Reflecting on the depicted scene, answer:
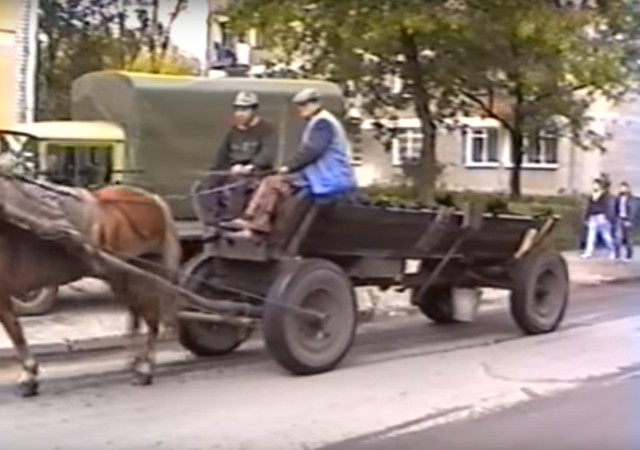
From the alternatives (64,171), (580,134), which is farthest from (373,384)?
(580,134)

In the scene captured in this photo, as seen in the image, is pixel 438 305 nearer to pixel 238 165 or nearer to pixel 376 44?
pixel 238 165

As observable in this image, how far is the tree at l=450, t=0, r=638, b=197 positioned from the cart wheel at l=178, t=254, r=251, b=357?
9.36 metres

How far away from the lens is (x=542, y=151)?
3119cm

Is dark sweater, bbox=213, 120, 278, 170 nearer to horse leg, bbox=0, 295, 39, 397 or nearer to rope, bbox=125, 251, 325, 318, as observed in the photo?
rope, bbox=125, 251, 325, 318

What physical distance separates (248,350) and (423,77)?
1150cm

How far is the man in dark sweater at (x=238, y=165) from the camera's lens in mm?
8977

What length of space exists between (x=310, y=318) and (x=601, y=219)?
46.6 feet

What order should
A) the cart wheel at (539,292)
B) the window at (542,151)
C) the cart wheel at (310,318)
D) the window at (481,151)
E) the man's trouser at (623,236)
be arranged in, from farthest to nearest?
the window at (481,151)
the window at (542,151)
the man's trouser at (623,236)
the cart wheel at (539,292)
the cart wheel at (310,318)

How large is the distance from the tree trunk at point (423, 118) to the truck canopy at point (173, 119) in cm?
765

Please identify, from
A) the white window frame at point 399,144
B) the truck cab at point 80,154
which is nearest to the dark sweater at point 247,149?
the truck cab at point 80,154

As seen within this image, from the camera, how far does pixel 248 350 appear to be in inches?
392

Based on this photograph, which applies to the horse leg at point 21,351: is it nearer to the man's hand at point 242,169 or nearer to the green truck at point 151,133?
the man's hand at point 242,169

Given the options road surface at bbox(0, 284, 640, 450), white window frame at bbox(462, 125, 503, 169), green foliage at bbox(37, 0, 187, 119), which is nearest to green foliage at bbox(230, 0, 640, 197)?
road surface at bbox(0, 284, 640, 450)

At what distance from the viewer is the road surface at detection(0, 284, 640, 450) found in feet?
22.1
